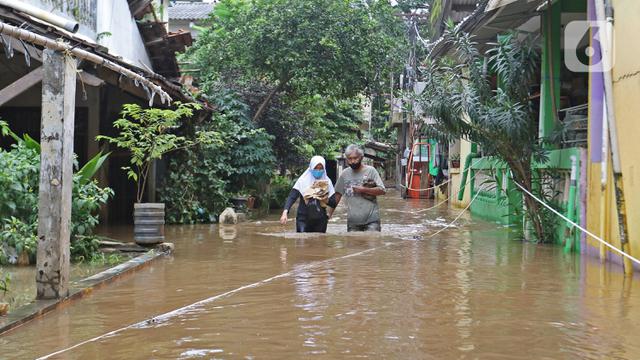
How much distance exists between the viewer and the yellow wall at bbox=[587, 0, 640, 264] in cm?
758

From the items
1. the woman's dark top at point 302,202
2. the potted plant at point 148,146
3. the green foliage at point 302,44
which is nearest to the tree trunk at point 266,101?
Result: the green foliage at point 302,44

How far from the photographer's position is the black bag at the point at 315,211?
1038cm

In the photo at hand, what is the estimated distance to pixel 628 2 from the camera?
7.90m

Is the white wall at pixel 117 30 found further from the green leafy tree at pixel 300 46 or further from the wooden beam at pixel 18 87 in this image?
the wooden beam at pixel 18 87

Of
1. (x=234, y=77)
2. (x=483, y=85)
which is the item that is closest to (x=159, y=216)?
(x=483, y=85)

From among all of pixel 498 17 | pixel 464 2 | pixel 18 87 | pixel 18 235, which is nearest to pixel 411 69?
pixel 464 2

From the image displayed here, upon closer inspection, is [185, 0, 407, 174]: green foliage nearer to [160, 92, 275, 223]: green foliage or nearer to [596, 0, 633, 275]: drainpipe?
[160, 92, 275, 223]: green foliage

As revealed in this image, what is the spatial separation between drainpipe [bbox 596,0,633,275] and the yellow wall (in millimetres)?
72

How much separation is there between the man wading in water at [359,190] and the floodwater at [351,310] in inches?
32.9

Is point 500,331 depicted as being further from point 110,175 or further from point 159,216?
point 110,175

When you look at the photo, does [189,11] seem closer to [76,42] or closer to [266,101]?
[266,101]

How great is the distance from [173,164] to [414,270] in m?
8.82

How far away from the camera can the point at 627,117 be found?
7793 mm

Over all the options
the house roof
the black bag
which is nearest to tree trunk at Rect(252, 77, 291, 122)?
the house roof
